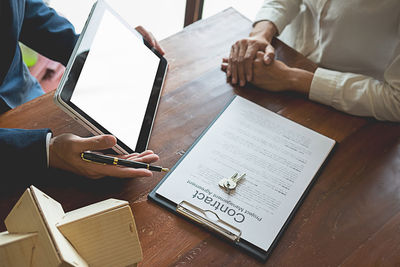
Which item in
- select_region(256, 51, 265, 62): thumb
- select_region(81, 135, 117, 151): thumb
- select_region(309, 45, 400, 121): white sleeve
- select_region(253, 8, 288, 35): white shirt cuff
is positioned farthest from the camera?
select_region(253, 8, 288, 35): white shirt cuff

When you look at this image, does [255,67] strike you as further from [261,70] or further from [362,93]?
[362,93]

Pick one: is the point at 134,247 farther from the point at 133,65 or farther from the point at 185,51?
the point at 185,51

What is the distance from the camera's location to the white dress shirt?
1126 mm

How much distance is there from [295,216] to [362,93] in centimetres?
45

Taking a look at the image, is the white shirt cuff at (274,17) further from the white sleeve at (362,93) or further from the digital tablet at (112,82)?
the digital tablet at (112,82)

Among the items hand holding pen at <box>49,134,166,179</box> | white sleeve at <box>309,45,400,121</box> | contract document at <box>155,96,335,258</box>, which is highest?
hand holding pen at <box>49,134,166,179</box>

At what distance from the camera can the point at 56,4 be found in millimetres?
2701

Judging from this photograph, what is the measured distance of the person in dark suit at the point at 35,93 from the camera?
871mm

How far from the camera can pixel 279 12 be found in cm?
138

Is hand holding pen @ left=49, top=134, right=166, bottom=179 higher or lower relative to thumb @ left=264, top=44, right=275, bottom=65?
higher

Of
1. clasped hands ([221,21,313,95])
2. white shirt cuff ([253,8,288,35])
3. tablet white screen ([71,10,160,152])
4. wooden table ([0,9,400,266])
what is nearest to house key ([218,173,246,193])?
wooden table ([0,9,400,266])

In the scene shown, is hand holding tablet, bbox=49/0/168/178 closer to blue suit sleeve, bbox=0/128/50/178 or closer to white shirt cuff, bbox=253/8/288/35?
blue suit sleeve, bbox=0/128/50/178

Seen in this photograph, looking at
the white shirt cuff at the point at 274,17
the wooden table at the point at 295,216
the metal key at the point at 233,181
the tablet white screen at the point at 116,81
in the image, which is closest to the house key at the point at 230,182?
the metal key at the point at 233,181

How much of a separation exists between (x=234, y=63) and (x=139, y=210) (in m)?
0.54
